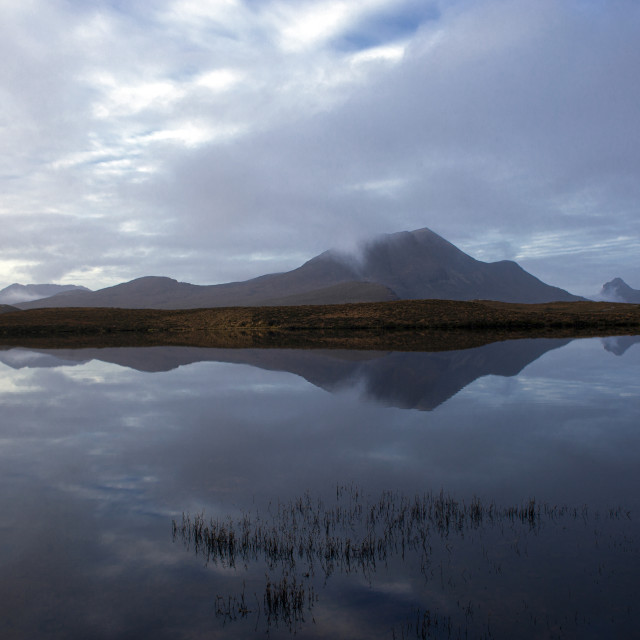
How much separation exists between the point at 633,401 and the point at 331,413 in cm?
1233

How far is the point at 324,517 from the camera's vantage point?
417 inches

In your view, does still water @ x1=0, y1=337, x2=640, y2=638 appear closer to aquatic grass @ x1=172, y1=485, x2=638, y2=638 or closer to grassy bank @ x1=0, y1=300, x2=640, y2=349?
aquatic grass @ x1=172, y1=485, x2=638, y2=638

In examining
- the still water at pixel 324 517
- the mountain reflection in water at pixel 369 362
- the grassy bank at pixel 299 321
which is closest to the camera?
the still water at pixel 324 517

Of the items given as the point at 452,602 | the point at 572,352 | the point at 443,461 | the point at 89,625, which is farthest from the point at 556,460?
the point at 572,352

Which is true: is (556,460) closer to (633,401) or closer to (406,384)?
(633,401)

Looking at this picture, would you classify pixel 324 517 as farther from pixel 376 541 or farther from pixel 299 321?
pixel 299 321

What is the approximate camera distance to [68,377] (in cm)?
3316

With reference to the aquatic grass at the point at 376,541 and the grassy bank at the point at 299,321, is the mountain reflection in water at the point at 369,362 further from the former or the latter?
the grassy bank at the point at 299,321

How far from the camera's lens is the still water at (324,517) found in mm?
7520

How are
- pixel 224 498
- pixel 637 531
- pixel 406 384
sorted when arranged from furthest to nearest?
pixel 406 384
pixel 224 498
pixel 637 531

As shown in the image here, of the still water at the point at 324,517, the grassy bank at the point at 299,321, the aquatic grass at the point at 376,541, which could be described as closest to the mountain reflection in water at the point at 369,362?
the still water at the point at 324,517

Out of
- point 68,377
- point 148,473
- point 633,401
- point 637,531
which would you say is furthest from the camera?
point 68,377

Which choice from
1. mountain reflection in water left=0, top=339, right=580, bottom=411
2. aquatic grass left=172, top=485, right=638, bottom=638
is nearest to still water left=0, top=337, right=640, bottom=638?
aquatic grass left=172, top=485, right=638, bottom=638

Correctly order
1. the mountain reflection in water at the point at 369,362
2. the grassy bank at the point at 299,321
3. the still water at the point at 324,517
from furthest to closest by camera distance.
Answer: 1. the grassy bank at the point at 299,321
2. the mountain reflection in water at the point at 369,362
3. the still water at the point at 324,517
